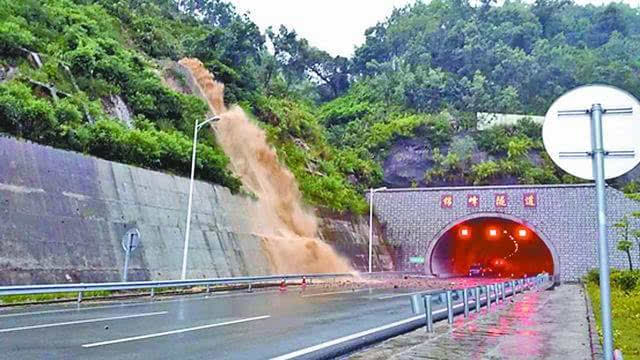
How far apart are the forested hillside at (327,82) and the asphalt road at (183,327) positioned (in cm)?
875

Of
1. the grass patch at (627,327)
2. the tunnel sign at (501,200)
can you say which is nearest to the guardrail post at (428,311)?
the grass patch at (627,327)

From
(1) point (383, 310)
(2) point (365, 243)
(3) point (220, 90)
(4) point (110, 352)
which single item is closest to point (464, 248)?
(2) point (365, 243)

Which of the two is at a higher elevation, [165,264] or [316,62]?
[316,62]

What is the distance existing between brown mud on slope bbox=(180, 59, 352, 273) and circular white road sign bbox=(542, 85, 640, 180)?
22208 mm

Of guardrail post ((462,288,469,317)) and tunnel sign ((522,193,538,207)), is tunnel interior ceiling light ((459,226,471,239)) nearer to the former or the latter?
tunnel sign ((522,193,538,207))

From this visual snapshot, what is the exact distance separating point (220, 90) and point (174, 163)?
1264 cm

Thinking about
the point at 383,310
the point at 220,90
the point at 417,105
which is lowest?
the point at 383,310

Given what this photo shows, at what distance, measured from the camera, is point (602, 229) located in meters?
3.98

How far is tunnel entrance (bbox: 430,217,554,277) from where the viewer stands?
43.0 m

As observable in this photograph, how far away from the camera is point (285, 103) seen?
44219 mm

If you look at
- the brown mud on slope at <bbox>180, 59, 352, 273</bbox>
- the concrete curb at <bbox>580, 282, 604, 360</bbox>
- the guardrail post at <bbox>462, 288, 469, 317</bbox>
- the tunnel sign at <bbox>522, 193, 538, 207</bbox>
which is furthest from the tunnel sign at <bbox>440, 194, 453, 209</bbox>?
the guardrail post at <bbox>462, 288, 469, 317</bbox>

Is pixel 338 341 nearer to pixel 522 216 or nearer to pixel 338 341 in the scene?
pixel 338 341

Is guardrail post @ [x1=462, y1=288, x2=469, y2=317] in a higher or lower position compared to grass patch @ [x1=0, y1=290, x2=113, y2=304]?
higher

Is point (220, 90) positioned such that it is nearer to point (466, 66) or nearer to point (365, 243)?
point (365, 243)
